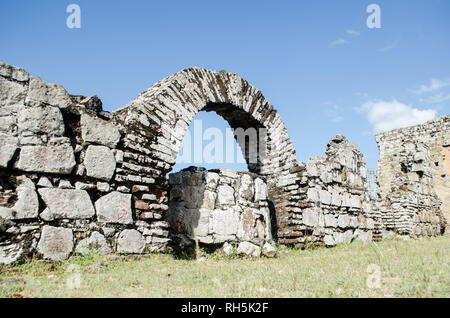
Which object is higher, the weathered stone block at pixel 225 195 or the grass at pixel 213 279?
the weathered stone block at pixel 225 195

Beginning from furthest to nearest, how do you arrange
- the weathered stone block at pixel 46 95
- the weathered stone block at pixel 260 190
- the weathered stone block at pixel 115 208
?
1. the weathered stone block at pixel 260 190
2. the weathered stone block at pixel 115 208
3. the weathered stone block at pixel 46 95

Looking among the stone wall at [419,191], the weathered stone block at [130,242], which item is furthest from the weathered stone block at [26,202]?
the stone wall at [419,191]

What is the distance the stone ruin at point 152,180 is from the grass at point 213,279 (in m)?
0.27

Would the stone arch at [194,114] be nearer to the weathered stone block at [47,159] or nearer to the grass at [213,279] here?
the weathered stone block at [47,159]

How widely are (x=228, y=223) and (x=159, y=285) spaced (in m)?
2.19

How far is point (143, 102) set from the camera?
4520mm

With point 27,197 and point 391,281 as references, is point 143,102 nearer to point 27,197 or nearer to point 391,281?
point 27,197

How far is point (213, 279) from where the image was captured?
118 inches

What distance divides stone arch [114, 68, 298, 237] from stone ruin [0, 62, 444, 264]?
0.06 feet

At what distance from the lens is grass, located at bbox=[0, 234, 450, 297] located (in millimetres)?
2490

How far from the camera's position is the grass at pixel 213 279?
2490 millimetres

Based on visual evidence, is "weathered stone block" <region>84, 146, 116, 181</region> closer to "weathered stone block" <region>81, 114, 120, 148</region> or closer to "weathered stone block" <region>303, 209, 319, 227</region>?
"weathered stone block" <region>81, 114, 120, 148</region>

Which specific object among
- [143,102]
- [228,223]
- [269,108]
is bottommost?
[228,223]
